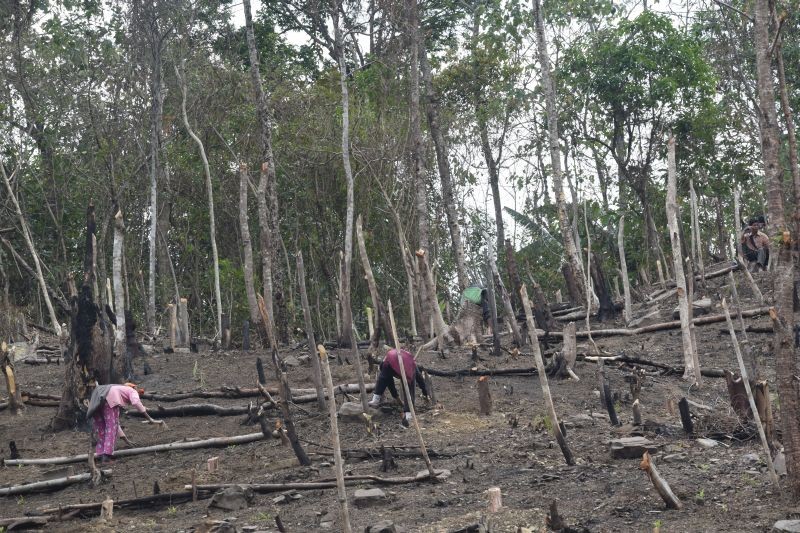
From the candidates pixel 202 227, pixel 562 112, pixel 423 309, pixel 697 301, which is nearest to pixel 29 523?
pixel 423 309

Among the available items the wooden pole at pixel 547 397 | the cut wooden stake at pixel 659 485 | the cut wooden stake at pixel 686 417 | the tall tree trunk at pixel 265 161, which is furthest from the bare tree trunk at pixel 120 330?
the cut wooden stake at pixel 659 485

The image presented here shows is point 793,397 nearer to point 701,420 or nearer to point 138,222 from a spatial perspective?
point 701,420

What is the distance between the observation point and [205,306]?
2977 centimetres

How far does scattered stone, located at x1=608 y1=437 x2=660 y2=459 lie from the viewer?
30.2 feet

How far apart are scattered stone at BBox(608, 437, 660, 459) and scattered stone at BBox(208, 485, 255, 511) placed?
3.54 metres

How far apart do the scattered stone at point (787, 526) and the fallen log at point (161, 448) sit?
7072 mm

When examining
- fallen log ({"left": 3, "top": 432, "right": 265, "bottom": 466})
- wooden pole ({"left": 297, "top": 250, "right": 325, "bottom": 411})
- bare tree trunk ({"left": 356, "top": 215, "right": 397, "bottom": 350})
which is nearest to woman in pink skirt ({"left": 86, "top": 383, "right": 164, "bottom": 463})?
fallen log ({"left": 3, "top": 432, "right": 265, "bottom": 466})

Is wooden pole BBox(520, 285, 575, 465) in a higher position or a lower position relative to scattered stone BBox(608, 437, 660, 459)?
higher

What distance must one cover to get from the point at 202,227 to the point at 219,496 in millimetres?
20782

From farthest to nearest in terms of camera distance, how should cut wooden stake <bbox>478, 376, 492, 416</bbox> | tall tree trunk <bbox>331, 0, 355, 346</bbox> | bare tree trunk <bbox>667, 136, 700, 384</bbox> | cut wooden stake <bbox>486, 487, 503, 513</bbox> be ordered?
1. tall tree trunk <bbox>331, 0, 355, 346</bbox>
2. cut wooden stake <bbox>478, 376, 492, 416</bbox>
3. bare tree trunk <bbox>667, 136, 700, 384</bbox>
4. cut wooden stake <bbox>486, 487, 503, 513</bbox>

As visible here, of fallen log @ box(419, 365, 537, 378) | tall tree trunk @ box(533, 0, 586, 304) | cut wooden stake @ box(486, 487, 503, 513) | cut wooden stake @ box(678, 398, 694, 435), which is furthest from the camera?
tall tree trunk @ box(533, 0, 586, 304)

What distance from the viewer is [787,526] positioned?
6.43 meters

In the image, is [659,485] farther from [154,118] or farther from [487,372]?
[154,118]

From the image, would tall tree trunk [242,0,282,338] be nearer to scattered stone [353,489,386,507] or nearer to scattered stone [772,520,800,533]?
scattered stone [353,489,386,507]
